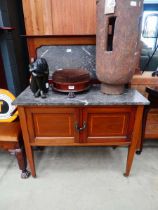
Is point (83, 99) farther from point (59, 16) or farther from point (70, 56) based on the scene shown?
point (59, 16)

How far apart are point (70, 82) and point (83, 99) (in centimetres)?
16

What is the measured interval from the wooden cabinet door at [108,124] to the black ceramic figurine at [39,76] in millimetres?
353

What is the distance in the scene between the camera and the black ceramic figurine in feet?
3.58

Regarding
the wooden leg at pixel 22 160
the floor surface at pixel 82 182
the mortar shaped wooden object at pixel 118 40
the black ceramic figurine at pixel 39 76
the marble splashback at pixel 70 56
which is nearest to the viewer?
the mortar shaped wooden object at pixel 118 40

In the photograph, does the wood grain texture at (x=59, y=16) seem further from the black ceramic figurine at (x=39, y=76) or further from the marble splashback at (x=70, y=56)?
the black ceramic figurine at (x=39, y=76)

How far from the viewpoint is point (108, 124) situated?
1184mm

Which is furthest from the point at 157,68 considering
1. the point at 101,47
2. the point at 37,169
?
the point at 37,169

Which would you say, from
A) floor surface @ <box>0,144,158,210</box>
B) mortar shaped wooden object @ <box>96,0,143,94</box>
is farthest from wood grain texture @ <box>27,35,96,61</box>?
floor surface @ <box>0,144,158,210</box>

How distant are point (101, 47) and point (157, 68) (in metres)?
0.88

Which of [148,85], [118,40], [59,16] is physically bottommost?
[148,85]

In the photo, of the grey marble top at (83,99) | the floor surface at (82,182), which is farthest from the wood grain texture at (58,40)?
the floor surface at (82,182)

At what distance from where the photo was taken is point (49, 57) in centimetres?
149

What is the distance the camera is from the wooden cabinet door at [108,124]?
1.13 metres

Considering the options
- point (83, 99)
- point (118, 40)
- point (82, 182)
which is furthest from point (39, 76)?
point (82, 182)
